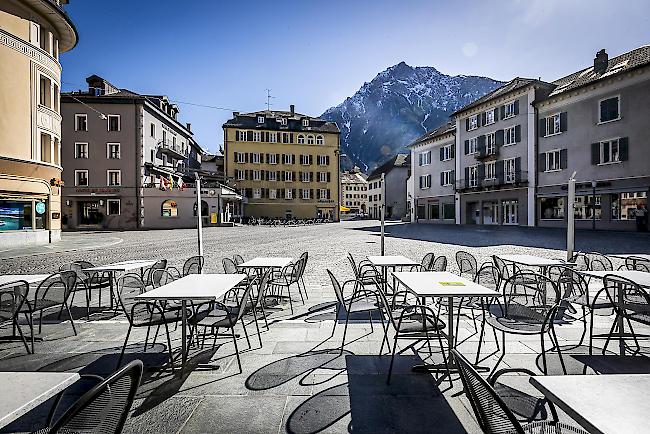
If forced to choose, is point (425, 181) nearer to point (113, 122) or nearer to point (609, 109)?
point (609, 109)

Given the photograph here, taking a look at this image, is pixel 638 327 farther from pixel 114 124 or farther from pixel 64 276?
pixel 114 124

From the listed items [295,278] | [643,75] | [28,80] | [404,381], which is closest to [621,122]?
[643,75]

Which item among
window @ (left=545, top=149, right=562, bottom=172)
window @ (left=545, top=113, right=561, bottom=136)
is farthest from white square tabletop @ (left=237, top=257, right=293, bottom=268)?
window @ (left=545, top=113, right=561, bottom=136)

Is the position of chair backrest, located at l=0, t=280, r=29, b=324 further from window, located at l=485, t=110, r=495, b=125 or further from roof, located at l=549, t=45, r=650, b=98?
window, located at l=485, t=110, r=495, b=125

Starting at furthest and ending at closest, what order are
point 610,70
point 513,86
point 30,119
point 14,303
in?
point 513,86 → point 610,70 → point 30,119 → point 14,303

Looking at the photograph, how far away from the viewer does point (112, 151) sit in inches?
1490

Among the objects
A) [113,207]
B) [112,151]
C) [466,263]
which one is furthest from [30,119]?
[466,263]

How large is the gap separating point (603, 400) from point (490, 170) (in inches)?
1545

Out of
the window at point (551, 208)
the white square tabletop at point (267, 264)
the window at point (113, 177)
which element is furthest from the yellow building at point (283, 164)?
the white square tabletop at point (267, 264)

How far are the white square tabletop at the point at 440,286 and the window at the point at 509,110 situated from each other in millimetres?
35104

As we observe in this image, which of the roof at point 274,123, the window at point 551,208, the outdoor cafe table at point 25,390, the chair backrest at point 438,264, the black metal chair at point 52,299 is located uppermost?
the roof at point 274,123

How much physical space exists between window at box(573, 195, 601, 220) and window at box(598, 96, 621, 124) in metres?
5.51

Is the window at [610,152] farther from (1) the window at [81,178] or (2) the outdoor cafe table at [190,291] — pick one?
(1) the window at [81,178]

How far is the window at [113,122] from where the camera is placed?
123 ft
